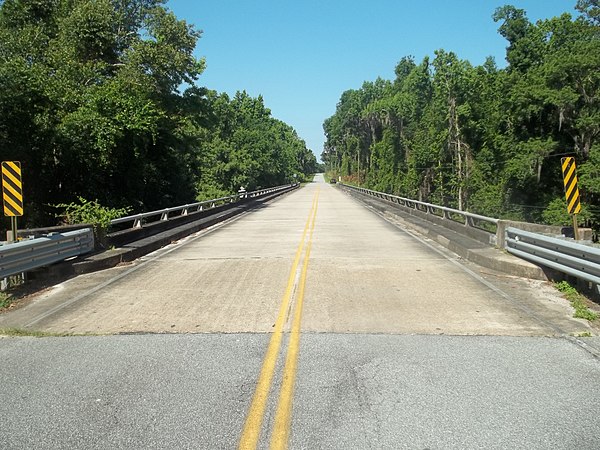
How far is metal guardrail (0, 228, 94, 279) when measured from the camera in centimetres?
827

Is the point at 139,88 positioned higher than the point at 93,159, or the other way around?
the point at 139,88

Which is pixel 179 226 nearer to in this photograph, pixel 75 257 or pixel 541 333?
pixel 75 257

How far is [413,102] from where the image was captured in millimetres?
79062

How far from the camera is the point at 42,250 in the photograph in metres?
9.41

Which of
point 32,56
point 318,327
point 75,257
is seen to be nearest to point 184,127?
point 32,56

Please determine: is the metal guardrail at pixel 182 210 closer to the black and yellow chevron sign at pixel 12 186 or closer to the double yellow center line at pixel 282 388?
the black and yellow chevron sign at pixel 12 186

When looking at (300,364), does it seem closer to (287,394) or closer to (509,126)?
(287,394)

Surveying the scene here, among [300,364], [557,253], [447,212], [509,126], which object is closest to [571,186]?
[557,253]

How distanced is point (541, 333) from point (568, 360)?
0.97 m

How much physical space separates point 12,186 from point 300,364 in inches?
288

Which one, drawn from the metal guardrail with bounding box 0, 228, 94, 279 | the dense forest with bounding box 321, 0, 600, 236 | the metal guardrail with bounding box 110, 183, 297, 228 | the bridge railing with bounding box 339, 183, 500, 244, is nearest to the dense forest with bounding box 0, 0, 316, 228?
the metal guardrail with bounding box 110, 183, 297, 228

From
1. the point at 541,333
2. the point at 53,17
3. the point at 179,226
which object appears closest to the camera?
the point at 541,333

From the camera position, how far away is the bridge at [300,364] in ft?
12.7

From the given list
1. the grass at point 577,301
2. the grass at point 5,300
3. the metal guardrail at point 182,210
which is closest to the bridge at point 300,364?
the grass at point 577,301
